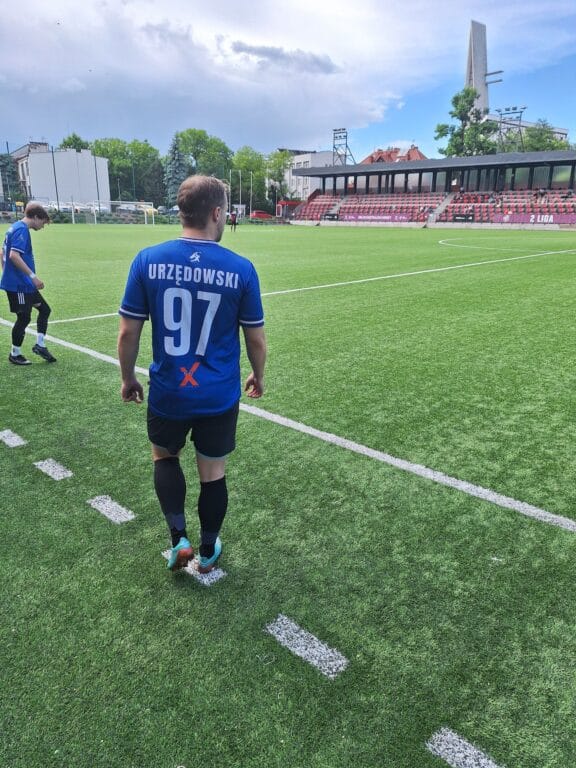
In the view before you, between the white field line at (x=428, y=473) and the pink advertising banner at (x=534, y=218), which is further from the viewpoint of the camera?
the pink advertising banner at (x=534, y=218)

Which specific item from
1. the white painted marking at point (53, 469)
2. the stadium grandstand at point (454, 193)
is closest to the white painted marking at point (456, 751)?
the white painted marking at point (53, 469)

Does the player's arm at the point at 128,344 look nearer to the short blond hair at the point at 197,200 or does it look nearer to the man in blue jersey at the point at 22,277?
the short blond hair at the point at 197,200

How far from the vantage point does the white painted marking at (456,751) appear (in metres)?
1.97

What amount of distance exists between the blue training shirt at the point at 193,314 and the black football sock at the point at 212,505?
452mm

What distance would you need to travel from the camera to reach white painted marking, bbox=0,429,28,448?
4.51m

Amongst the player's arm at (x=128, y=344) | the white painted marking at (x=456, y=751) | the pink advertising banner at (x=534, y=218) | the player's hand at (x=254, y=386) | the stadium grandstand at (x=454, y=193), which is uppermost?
the stadium grandstand at (x=454, y=193)

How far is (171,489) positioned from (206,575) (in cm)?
54

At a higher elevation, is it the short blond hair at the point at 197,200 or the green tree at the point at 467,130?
the green tree at the point at 467,130

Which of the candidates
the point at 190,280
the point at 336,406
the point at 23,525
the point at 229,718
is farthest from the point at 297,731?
the point at 336,406

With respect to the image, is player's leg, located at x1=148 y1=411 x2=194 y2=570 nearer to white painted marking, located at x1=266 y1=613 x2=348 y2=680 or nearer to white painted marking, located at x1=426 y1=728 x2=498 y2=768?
white painted marking, located at x1=266 y1=613 x2=348 y2=680

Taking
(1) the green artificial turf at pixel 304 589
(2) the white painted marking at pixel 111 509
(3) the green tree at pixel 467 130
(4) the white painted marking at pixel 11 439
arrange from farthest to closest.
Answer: (3) the green tree at pixel 467 130
(4) the white painted marking at pixel 11 439
(2) the white painted marking at pixel 111 509
(1) the green artificial turf at pixel 304 589

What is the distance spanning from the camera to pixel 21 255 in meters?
6.43

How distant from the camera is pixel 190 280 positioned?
2439 mm

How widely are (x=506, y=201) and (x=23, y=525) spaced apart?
6105 cm
